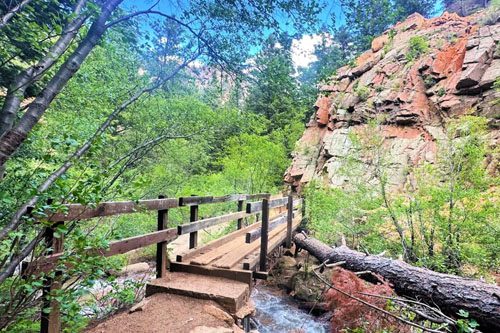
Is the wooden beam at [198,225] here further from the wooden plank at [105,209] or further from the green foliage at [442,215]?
the green foliage at [442,215]

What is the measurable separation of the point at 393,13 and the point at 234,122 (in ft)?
17.9

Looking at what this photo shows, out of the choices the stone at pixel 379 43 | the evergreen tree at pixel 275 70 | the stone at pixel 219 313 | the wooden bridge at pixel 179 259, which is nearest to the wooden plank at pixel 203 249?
the wooden bridge at pixel 179 259

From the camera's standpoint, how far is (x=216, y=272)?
3.63 meters

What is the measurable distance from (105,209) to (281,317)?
217 inches

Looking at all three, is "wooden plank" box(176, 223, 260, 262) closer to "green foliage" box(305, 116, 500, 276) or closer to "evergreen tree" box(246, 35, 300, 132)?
"evergreen tree" box(246, 35, 300, 132)

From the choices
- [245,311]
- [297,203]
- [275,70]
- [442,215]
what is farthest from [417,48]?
[245,311]

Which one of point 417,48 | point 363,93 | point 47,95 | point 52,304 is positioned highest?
point 417,48

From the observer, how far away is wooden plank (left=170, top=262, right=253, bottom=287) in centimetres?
350

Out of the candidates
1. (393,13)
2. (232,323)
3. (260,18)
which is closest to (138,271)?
(232,323)

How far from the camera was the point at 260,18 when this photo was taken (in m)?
3.70

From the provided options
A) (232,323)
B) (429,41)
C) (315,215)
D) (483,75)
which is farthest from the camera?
(429,41)

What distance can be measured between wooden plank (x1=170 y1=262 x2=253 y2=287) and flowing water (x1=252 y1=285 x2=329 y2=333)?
3105 mm

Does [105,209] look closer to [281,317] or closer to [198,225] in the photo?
[198,225]

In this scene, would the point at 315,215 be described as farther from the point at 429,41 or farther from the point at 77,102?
the point at 429,41
